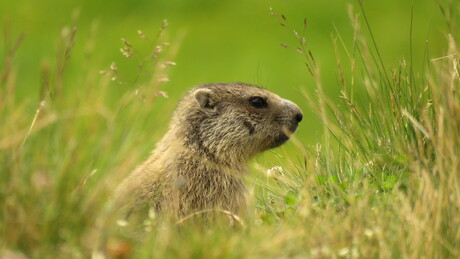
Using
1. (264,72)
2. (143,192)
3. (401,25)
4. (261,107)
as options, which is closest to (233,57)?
(264,72)

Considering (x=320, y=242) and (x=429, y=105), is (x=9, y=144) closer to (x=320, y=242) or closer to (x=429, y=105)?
(x=320, y=242)

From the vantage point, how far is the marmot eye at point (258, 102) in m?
6.80

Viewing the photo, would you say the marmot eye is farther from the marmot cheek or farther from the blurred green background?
the blurred green background

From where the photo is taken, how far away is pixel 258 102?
268 inches

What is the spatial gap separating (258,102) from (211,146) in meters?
0.66

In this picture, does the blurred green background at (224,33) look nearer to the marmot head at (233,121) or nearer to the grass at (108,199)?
the marmot head at (233,121)

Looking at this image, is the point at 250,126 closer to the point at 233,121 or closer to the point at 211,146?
the point at 233,121

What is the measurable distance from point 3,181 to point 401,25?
1247 centimetres

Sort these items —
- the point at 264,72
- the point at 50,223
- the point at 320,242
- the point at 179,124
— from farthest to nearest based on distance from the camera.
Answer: the point at 264,72 < the point at 179,124 < the point at 320,242 < the point at 50,223

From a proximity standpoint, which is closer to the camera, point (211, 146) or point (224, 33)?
point (211, 146)

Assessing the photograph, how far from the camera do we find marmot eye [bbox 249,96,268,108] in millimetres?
6797

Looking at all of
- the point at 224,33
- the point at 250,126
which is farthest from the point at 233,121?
the point at 224,33

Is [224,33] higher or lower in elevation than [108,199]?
lower

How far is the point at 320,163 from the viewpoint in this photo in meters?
6.09
